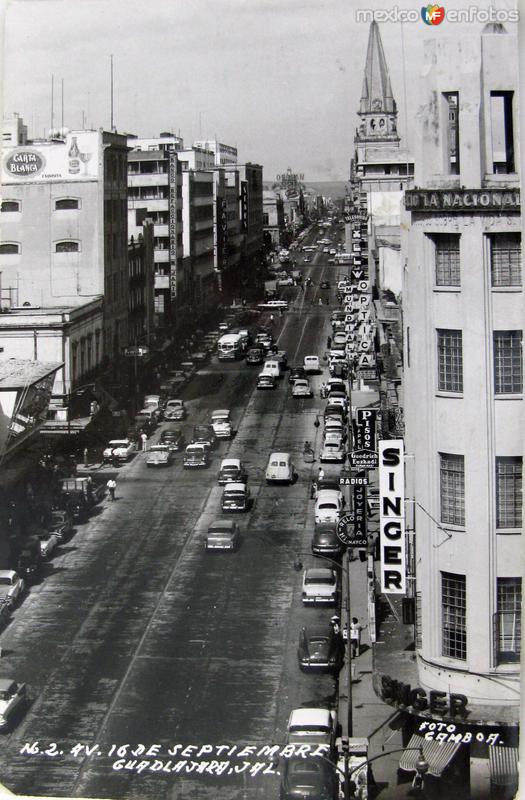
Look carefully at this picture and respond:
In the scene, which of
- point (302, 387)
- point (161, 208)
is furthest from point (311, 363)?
point (161, 208)

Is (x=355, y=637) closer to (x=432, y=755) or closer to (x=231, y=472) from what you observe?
(x=231, y=472)

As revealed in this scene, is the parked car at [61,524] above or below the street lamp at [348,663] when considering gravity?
above

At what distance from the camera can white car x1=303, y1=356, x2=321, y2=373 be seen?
36156mm

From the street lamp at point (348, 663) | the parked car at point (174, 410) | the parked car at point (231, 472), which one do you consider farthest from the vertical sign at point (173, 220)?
the street lamp at point (348, 663)

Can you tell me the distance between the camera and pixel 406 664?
2458 cm

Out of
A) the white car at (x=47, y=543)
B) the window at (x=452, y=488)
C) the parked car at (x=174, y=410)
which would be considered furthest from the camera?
the parked car at (x=174, y=410)

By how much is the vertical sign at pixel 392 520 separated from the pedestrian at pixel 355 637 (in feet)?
15.9

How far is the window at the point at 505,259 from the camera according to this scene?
2208 cm

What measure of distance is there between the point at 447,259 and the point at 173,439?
44.4 feet

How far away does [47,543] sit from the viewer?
3225cm

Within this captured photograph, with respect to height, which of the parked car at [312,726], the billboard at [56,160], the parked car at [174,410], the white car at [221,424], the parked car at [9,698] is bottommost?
the parked car at [312,726]

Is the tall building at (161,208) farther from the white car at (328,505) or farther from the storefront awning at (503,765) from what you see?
the storefront awning at (503,765)

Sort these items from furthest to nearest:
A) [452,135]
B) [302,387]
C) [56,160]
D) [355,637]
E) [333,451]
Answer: [56,160]
[302,387]
[333,451]
[355,637]
[452,135]

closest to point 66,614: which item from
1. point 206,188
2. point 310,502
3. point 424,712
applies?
point 310,502
